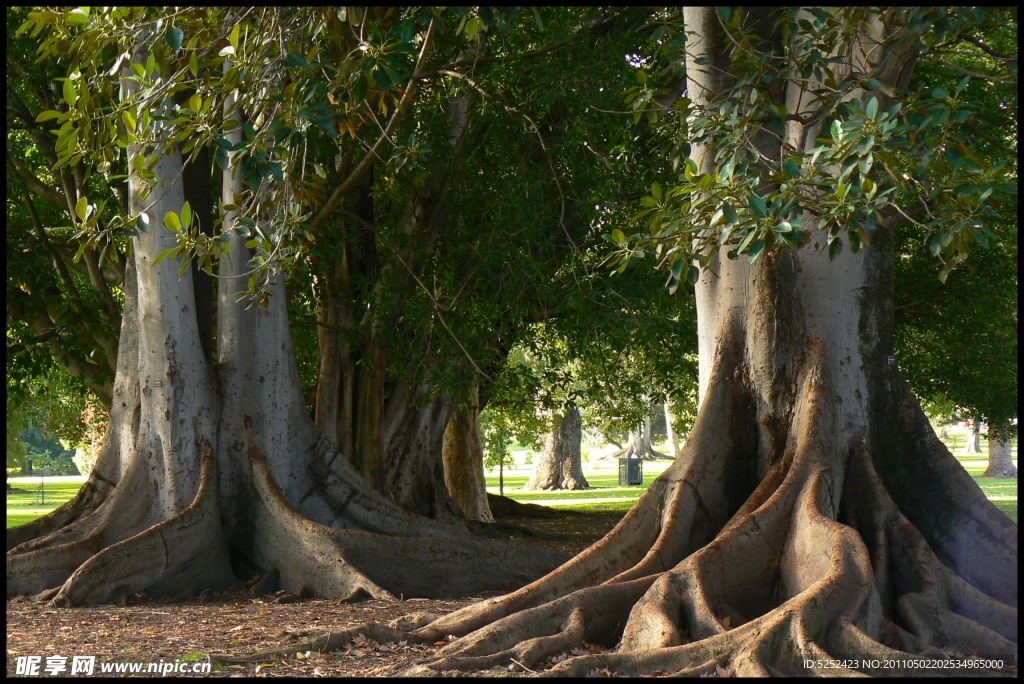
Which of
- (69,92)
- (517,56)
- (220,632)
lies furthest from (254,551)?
(517,56)

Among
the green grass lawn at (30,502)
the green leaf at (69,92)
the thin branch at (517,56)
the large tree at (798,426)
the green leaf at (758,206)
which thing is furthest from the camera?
the green grass lawn at (30,502)

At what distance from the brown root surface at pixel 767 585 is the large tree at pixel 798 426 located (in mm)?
13

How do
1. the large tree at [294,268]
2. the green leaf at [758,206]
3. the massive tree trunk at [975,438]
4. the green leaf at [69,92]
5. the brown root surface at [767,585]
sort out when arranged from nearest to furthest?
the green leaf at [758,206] → the brown root surface at [767,585] → the green leaf at [69,92] → the large tree at [294,268] → the massive tree trunk at [975,438]

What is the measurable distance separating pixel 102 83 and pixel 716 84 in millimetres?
3910

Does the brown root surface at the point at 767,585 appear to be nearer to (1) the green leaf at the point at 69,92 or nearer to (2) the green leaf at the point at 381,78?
(2) the green leaf at the point at 381,78

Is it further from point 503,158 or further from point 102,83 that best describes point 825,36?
point 503,158

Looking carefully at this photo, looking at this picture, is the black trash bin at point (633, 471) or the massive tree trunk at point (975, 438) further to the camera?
the black trash bin at point (633, 471)

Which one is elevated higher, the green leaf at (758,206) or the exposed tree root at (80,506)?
the green leaf at (758,206)

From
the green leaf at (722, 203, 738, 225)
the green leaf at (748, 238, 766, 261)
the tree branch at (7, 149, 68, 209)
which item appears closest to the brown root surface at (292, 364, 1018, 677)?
the green leaf at (748, 238, 766, 261)

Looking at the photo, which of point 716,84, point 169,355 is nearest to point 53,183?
point 169,355

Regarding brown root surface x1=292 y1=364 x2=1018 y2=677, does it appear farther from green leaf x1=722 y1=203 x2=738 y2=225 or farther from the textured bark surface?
the textured bark surface

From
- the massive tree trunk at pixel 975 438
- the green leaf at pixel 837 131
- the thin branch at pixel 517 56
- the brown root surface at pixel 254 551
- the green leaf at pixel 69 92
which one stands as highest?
the thin branch at pixel 517 56

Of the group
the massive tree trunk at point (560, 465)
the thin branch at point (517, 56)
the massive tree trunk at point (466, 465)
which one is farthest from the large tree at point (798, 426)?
the massive tree trunk at point (560, 465)

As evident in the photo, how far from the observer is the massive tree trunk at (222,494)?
8219 millimetres
